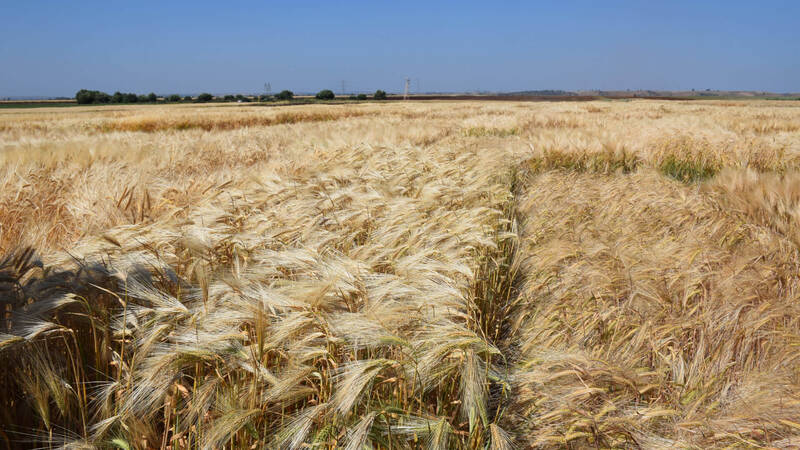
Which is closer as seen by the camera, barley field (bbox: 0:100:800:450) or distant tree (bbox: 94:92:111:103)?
barley field (bbox: 0:100:800:450)

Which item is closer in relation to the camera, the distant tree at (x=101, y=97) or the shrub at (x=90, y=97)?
the shrub at (x=90, y=97)

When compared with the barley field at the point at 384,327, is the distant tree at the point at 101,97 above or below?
above

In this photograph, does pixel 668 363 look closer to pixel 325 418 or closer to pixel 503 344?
pixel 503 344

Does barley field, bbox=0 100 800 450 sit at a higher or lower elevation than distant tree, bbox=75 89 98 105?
lower

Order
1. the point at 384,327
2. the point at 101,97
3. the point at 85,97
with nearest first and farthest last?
the point at 384,327 → the point at 85,97 → the point at 101,97

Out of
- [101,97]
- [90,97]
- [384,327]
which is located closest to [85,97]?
[90,97]

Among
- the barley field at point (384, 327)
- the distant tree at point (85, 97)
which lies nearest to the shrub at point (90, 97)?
the distant tree at point (85, 97)

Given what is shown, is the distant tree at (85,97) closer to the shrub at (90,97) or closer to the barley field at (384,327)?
the shrub at (90,97)

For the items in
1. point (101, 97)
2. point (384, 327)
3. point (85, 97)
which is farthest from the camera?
point (101, 97)

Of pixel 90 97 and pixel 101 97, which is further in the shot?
pixel 101 97

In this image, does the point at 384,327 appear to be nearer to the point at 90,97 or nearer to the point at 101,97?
the point at 90,97

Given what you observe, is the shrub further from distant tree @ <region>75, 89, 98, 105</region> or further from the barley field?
the barley field

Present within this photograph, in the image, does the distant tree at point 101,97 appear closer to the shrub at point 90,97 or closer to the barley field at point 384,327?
the shrub at point 90,97

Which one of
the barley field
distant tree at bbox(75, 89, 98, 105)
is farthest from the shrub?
the barley field
